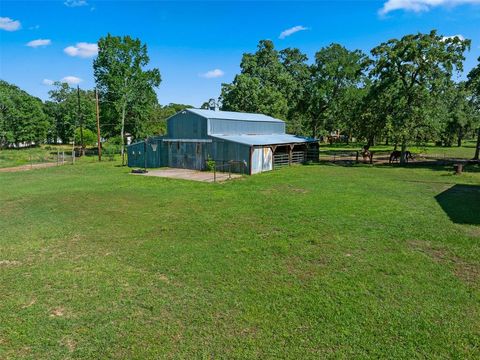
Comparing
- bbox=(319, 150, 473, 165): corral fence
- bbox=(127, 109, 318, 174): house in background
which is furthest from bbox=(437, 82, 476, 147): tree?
bbox=(127, 109, 318, 174): house in background

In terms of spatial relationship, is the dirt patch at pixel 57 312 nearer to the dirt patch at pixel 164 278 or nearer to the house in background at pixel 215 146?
the dirt patch at pixel 164 278

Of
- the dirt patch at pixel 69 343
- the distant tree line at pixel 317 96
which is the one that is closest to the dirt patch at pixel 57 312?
the dirt patch at pixel 69 343

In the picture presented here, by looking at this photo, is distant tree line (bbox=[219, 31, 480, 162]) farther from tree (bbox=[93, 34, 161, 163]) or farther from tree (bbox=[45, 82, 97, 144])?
tree (bbox=[45, 82, 97, 144])

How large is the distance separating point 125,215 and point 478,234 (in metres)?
11.0

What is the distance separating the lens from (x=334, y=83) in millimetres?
41125

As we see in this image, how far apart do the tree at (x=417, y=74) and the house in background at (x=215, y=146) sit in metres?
8.23

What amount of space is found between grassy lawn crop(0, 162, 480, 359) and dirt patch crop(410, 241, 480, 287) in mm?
44

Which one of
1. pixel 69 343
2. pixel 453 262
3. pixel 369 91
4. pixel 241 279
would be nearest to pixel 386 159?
pixel 369 91

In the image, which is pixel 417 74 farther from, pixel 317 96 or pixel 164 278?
pixel 164 278

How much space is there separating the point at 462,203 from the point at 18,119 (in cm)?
5631

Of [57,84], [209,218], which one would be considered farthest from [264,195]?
[57,84]

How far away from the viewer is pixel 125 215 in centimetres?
1095

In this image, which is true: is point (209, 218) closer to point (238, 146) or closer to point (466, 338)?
point (466, 338)

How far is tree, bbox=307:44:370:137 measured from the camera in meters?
39.9
